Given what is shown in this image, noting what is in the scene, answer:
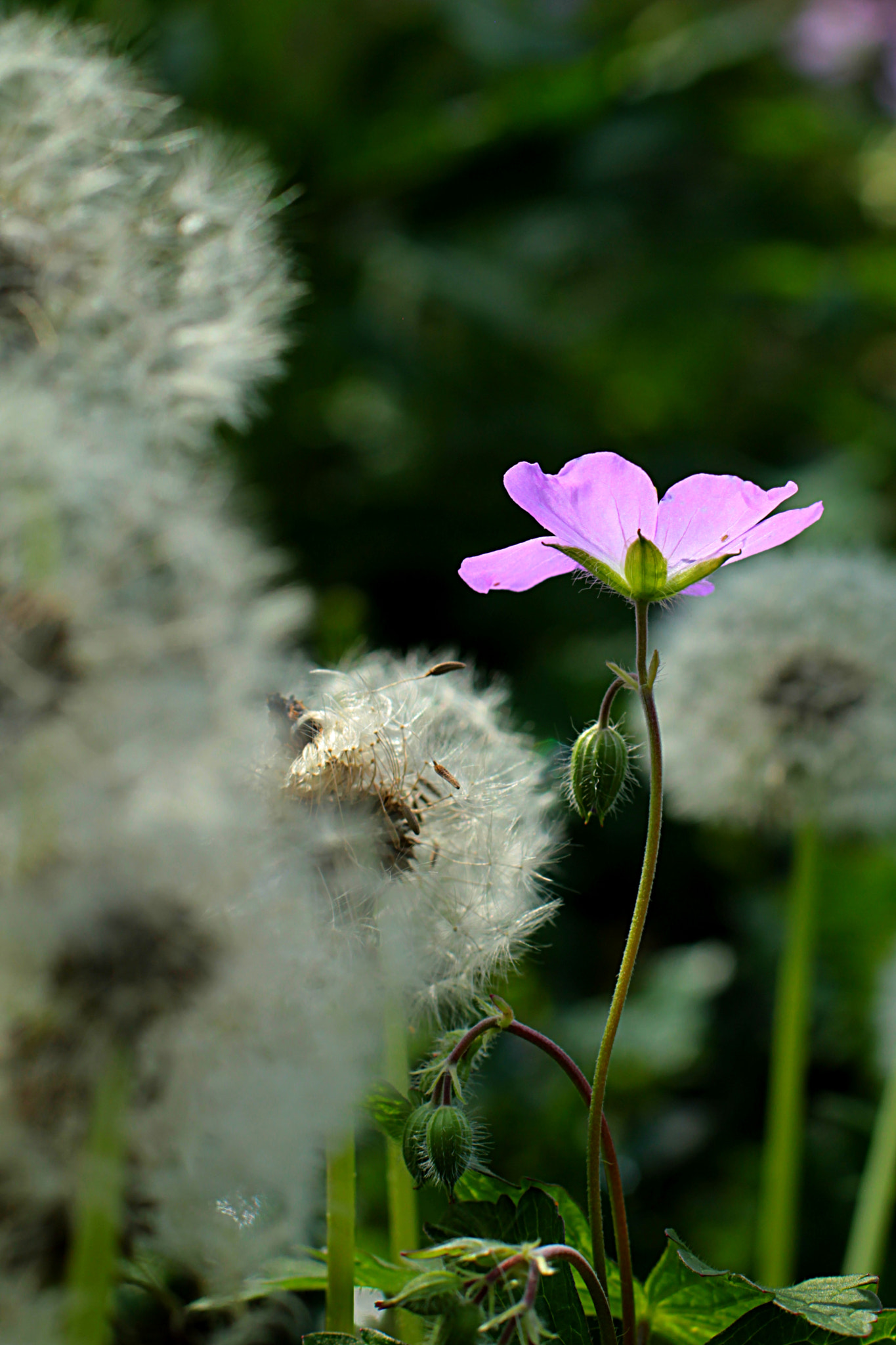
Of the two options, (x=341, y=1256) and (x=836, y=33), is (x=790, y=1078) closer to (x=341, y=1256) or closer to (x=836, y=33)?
(x=341, y=1256)

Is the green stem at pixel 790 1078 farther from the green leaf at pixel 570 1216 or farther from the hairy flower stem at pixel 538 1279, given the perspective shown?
the hairy flower stem at pixel 538 1279

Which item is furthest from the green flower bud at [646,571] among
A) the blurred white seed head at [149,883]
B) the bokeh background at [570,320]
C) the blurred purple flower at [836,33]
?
the blurred purple flower at [836,33]

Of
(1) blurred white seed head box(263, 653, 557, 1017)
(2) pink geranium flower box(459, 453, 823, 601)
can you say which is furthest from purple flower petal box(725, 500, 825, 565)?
(1) blurred white seed head box(263, 653, 557, 1017)

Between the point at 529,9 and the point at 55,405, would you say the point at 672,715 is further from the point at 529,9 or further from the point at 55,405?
the point at 529,9

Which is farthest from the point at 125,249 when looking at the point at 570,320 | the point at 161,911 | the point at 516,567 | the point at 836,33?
the point at 836,33

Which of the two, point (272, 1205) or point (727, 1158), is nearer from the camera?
point (272, 1205)

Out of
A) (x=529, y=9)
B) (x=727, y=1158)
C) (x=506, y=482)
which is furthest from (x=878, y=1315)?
(x=529, y=9)

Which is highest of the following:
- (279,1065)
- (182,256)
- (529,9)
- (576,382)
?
(529,9)
